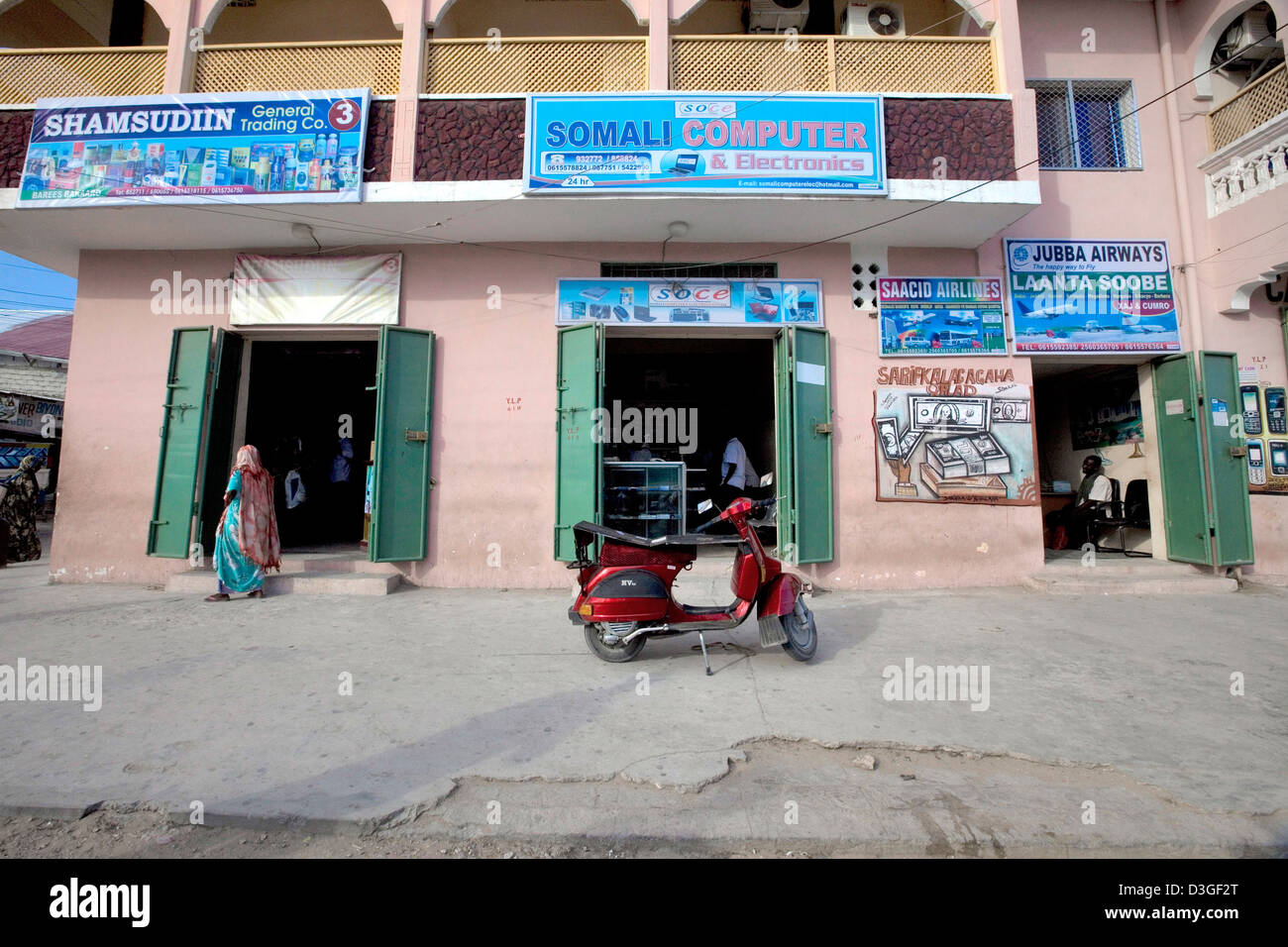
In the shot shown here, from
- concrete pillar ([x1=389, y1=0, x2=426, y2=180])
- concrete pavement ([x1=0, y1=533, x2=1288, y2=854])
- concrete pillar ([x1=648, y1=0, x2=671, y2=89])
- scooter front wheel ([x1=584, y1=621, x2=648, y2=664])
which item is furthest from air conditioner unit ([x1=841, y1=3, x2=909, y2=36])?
scooter front wheel ([x1=584, y1=621, x2=648, y2=664])

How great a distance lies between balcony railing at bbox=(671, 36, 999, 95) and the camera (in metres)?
6.90

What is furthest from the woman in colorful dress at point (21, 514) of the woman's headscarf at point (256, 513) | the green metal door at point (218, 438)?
the woman's headscarf at point (256, 513)

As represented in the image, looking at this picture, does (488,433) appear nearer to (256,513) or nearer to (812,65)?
(256,513)

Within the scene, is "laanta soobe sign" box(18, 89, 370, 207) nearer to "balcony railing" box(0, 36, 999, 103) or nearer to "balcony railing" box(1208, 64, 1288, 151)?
"balcony railing" box(0, 36, 999, 103)

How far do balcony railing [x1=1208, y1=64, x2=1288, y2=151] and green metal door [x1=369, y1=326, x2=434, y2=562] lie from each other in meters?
9.71

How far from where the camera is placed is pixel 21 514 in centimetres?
991

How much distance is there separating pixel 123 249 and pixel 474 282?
14.1ft

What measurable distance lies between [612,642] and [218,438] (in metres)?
5.85

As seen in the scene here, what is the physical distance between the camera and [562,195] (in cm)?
637

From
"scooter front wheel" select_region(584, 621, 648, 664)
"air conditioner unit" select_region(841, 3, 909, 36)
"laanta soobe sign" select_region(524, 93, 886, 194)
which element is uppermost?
"air conditioner unit" select_region(841, 3, 909, 36)

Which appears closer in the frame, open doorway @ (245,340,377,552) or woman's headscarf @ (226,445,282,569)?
woman's headscarf @ (226,445,282,569)

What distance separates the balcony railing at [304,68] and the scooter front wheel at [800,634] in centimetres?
700

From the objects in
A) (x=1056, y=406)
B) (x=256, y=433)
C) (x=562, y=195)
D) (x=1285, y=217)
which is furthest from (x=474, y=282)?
(x=1056, y=406)

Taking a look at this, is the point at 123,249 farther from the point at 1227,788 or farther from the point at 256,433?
the point at 1227,788
